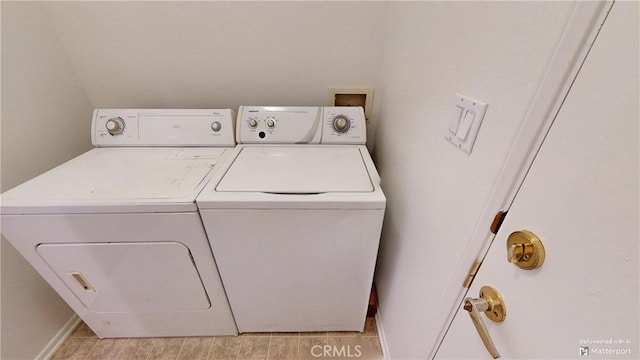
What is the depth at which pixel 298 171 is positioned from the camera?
1040 millimetres

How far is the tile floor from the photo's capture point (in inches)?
50.7

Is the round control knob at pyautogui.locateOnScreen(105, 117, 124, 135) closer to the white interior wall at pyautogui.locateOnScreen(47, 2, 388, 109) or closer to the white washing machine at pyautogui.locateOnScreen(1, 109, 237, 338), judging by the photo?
the white washing machine at pyautogui.locateOnScreen(1, 109, 237, 338)

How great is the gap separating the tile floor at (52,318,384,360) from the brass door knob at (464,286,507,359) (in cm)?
103

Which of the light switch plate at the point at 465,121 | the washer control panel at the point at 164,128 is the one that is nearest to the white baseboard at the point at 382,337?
Answer: the light switch plate at the point at 465,121

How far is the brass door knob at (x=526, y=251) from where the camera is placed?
15.2 inches

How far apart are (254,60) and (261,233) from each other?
3.27ft

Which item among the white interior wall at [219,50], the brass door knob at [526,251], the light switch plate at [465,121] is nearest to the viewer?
the brass door knob at [526,251]

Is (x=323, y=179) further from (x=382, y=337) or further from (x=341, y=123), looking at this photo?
(x=382, y=337)

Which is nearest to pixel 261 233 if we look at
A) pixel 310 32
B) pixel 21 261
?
pixel 310 32

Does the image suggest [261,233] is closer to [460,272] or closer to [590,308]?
[460,272]

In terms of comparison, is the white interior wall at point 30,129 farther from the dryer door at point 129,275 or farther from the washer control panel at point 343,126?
the washer control panel at point 343,126

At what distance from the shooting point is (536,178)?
15.8 inches

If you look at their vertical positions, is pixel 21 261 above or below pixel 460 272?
below

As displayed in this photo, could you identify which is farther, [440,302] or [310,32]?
[310,32]
